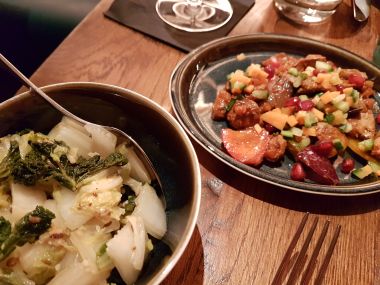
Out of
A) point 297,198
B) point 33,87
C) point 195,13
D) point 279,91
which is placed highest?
point 33,87

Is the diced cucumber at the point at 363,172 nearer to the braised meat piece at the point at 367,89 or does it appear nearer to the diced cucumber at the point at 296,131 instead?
the diced cucumber at the point at 296,131

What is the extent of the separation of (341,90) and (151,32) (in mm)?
736

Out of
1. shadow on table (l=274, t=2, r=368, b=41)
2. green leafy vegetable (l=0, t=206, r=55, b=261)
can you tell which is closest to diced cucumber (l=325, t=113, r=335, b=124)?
shadow on table (l=274, t=2, r=368, b=41)

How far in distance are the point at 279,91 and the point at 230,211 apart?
19.9 inches

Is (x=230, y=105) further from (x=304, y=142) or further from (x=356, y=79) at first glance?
(x=356, y=79)

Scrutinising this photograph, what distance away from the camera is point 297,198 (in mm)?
1123

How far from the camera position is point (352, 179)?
1.17 meters

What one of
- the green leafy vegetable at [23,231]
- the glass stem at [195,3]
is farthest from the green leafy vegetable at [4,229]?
the glass stem at [195,3]

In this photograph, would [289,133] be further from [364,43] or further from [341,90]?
[364,43]

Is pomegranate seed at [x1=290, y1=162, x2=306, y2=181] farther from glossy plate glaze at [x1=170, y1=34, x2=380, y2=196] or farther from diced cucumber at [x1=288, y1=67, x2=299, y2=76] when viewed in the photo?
diced cucumber at [x1=288, y1=67, x2=299, y2=76]

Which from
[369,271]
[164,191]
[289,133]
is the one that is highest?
[164,191]

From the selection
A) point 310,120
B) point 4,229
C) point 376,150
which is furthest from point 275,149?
point 4,229

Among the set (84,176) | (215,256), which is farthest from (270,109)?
(84,176)

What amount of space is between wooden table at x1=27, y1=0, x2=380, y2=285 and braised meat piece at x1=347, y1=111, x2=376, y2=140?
22 centimetres
